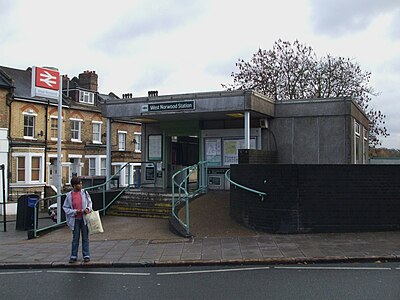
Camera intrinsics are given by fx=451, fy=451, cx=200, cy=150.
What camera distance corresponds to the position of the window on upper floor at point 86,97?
37.0 m

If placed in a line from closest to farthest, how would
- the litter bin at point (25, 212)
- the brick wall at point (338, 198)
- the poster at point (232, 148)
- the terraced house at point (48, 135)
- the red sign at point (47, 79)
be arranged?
the brick wall at point (338, 198) → the red sign at point (47, 79) → the litter bin at point (25, 212) → the poster at point (232, 148) → the terraced house at point (48, 135)

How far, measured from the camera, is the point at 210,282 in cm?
707

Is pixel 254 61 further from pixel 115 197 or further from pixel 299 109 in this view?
pixel 115 197

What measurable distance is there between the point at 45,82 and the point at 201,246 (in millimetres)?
7877

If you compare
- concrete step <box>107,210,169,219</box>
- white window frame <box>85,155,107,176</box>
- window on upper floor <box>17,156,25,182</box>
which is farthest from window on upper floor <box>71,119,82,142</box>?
concrete step <box>107,210,169,219</box>

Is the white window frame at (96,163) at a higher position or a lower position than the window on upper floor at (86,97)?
lower

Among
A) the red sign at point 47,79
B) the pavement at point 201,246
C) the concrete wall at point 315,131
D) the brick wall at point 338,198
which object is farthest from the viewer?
the concrete wall at point 315,131

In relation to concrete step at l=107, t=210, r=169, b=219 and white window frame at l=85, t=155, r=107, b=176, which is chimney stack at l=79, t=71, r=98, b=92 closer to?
white window frame at l=85, t=155, r=107, b=176

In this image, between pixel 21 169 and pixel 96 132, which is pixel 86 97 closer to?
pixel 96 132

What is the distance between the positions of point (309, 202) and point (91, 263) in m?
5.40

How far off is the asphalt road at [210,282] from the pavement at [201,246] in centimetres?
37

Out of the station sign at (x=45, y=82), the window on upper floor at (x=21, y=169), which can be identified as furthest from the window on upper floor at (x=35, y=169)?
the station sign at (x=45, y=82)

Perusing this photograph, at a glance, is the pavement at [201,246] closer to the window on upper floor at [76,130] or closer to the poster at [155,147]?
the poster at [155,147]

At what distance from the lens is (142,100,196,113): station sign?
15195 millimetres
